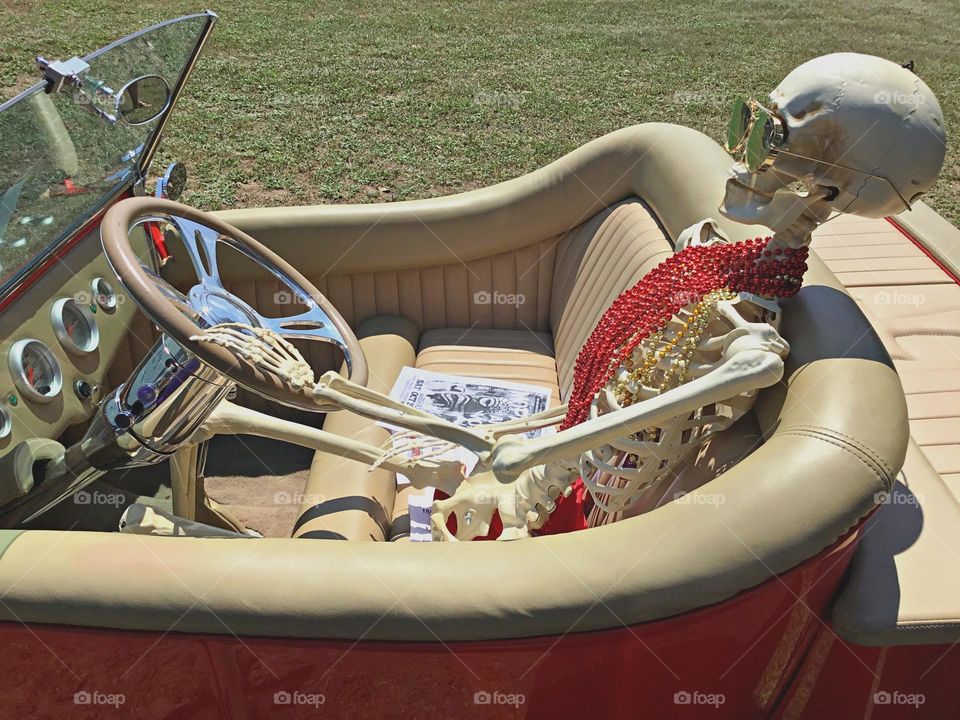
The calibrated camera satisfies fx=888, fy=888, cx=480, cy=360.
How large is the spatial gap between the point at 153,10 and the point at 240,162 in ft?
11.5

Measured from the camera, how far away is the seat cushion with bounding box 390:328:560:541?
2.75m

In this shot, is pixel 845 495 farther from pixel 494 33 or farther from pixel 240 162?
pixel 494 33

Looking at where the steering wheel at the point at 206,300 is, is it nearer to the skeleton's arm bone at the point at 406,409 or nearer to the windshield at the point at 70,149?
the skeleton's arm bone at the point at 406,409

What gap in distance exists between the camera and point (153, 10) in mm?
7711

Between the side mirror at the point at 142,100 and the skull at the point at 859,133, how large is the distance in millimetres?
1447

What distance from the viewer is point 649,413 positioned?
1.50 meters

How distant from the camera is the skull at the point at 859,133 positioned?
4.61 feet
